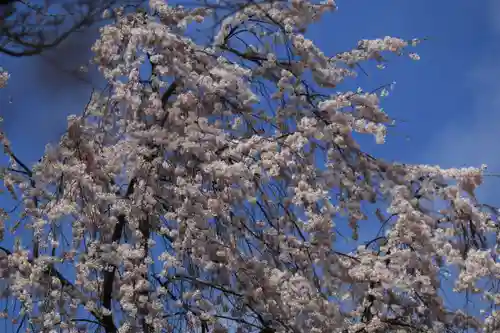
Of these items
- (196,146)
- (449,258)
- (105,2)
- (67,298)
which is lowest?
(67,298)

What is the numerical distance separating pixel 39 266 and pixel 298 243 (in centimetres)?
161

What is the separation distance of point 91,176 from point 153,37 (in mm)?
995

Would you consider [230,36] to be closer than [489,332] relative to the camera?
No

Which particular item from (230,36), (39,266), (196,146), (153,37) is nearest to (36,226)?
(39,266)

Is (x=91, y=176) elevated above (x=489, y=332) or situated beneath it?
elevated above

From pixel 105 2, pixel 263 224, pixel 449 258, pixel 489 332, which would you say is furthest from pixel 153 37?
pixel 489 332

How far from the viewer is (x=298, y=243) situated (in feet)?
15.5

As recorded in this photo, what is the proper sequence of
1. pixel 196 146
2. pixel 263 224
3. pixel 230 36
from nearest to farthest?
pixel 196 146
pixel 263 224
pixel 230 36

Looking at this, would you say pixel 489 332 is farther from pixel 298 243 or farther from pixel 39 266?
pixel 39 266

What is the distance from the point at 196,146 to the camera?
4590 mm

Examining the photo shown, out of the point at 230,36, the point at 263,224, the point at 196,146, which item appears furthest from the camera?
the point at 230,36

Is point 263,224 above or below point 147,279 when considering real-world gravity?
above

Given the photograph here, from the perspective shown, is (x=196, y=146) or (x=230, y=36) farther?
(x=230, y=36)

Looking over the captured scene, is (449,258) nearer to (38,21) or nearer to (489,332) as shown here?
(489,332)
